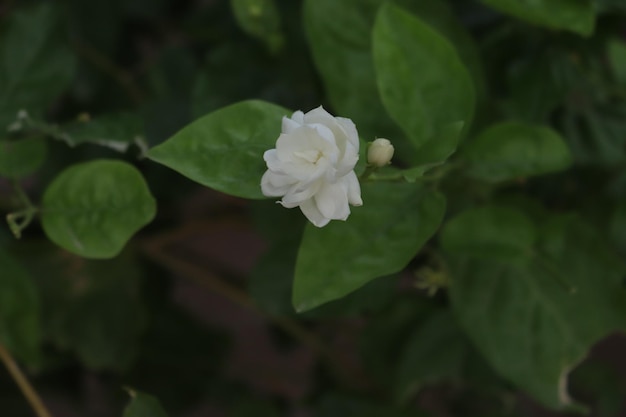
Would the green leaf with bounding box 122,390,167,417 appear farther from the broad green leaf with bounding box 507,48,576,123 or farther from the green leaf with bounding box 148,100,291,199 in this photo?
the broad green leaf with bounding box 507,48,576,123

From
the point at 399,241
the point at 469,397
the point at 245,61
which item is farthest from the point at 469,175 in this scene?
the point at 469,397

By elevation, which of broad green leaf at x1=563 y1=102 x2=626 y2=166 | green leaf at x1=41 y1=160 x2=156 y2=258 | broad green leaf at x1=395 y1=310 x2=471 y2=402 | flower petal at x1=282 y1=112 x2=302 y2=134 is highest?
flower petal at x1=282 y1=112 x2=302 y2=134

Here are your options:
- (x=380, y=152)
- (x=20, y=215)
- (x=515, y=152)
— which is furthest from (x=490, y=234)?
(x=20, y=215)

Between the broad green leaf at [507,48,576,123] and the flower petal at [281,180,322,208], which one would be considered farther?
the broad green leaf at [507,48,576,123]

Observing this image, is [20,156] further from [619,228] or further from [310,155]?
[619,228]

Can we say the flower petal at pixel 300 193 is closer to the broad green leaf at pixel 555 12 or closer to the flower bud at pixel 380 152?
the flower bud at pixel 380 152

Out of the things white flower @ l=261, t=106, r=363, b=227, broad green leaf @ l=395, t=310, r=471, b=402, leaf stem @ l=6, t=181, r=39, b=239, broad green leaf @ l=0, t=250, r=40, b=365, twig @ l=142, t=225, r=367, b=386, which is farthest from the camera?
twig @ l=142, t=225, r=367, b=386

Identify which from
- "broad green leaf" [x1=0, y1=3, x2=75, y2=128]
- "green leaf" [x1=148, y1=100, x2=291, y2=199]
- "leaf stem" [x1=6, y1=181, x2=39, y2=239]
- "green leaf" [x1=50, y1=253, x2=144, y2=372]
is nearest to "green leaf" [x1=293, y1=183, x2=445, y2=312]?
"green leaf" [x1=148, y1=100, x2=291, y2=199]

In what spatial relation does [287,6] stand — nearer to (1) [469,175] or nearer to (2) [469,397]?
(1) [469,175]
